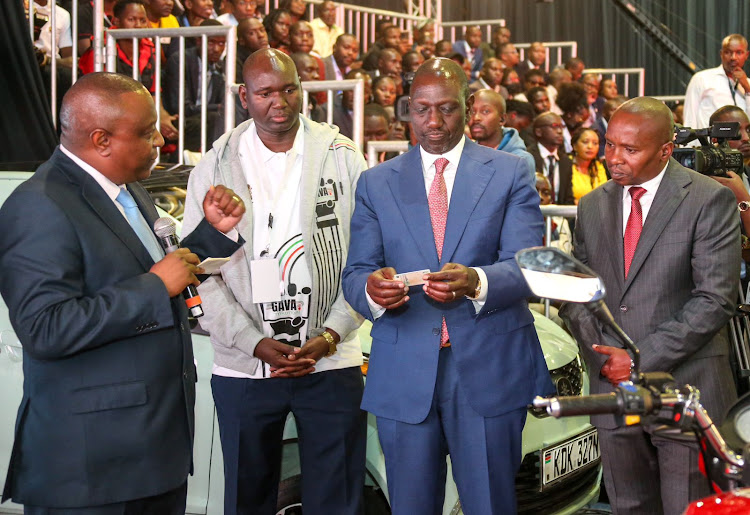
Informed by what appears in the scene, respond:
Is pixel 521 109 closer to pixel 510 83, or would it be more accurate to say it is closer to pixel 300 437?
pixel 510 83

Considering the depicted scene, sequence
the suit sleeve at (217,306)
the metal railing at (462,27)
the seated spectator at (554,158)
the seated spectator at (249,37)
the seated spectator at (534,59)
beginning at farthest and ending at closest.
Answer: the metal railing at (462,27) → the seated spectator at (534,59) → the seated spectator at (249,37) → the seated spectator at (554,158) → the suit sleeve at (217,306)

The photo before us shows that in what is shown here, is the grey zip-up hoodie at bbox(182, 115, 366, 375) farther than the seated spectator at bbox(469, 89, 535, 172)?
No

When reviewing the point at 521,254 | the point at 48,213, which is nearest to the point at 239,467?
the point at 48,213

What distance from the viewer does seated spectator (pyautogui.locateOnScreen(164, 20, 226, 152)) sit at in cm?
760

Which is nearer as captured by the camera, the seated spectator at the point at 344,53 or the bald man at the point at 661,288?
the bald man at the point at 661,288

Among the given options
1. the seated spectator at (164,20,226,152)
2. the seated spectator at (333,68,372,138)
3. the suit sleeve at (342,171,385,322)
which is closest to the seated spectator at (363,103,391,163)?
the seated spectator at (333,68,372,138)

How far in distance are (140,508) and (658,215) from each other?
78.5 inches

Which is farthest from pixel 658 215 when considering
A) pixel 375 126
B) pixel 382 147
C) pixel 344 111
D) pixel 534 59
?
pixel 534 59

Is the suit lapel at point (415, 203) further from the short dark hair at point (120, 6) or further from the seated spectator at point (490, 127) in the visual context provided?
the short dark hair at point (120, 6)

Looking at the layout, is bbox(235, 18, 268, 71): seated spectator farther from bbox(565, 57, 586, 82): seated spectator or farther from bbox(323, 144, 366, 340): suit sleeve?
bbox(565, 57, 586, 82): seated spectator

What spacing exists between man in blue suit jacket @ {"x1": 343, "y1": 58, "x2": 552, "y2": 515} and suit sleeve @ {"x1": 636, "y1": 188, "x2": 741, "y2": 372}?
1.41 feet

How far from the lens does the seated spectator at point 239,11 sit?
1041 cm

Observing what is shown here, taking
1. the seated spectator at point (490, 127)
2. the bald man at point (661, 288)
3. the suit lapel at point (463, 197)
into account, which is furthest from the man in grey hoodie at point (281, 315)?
the seated spectator at point (490, 127)

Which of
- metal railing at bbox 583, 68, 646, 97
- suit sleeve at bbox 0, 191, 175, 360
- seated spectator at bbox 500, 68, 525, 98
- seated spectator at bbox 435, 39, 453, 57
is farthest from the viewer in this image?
metal railing at bbox 583, 68, 646, 97
